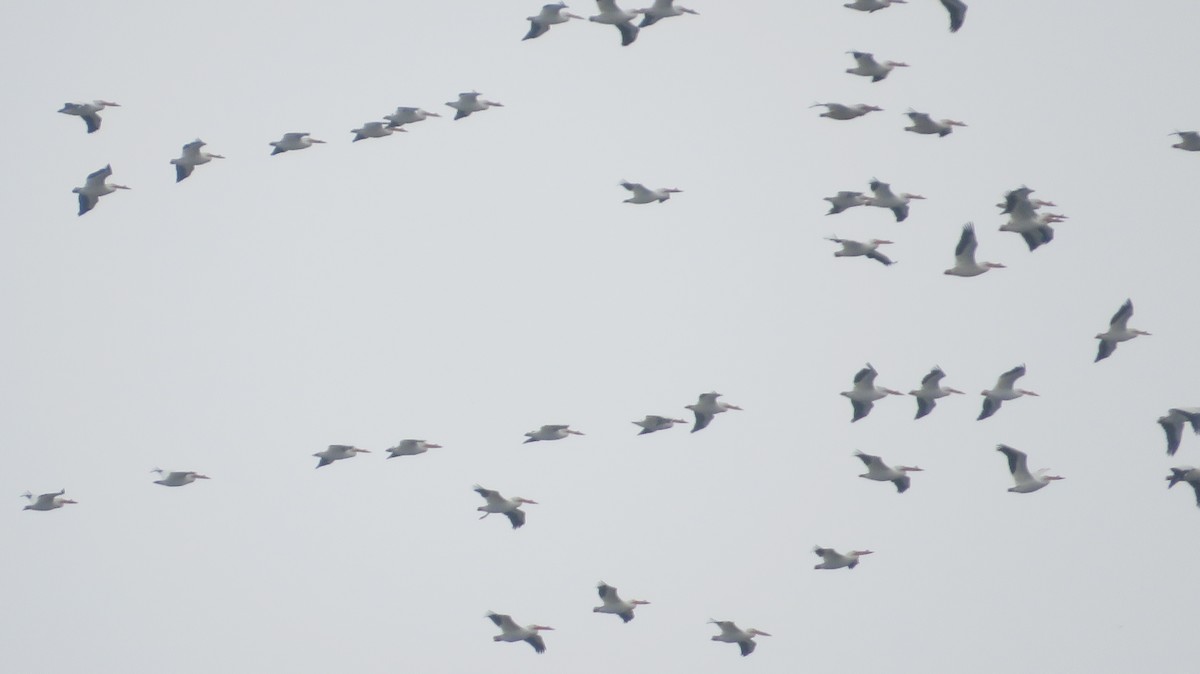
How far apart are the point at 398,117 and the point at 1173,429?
16.7 m

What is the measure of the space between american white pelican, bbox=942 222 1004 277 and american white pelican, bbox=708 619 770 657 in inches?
332

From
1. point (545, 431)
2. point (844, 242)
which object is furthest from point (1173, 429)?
point (545, 431)

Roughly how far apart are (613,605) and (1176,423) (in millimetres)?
11845

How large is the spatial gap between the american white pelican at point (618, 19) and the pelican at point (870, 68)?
174 inches

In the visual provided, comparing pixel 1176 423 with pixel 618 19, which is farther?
pixel 618 19

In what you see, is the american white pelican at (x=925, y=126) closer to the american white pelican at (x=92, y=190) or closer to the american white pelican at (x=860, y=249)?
the american white pelican at (x=860, y=249)

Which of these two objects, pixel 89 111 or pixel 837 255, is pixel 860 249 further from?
pixel 89 111

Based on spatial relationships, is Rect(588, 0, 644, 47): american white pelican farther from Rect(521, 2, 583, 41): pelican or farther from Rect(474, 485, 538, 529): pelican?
Rect(474, 485, 538, 529): pelican

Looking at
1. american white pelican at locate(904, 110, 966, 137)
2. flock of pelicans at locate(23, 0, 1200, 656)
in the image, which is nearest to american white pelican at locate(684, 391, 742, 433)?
flock of pelicans at locate(23, 0, 1200, 656)

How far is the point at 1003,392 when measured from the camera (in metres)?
49.1

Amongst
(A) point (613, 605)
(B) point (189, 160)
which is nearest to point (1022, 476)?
(A) point (613, 605)

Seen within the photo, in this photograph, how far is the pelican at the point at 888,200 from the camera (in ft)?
161

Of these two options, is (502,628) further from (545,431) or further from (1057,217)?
(1057,217)

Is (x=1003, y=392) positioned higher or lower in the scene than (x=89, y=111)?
lower
